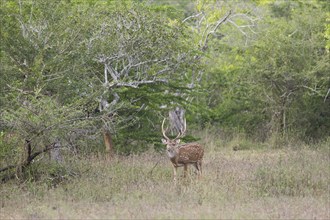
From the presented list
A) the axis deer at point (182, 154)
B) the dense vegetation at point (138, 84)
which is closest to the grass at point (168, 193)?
the dense vegetation at point (138, 84)

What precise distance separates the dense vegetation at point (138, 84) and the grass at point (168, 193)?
0.48 ft

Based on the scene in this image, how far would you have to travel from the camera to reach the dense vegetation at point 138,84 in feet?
47.0

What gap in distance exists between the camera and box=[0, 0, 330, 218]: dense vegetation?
47.0ft

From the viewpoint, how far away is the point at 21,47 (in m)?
15.3

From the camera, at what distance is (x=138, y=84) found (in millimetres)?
A: 17844

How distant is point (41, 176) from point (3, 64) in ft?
8.46

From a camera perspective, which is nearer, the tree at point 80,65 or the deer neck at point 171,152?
the tree at point 80,65

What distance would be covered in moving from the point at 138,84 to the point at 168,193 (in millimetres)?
5417

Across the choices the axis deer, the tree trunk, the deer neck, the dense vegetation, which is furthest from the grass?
the tree trunk

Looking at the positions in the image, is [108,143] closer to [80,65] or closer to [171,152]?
[80,65]

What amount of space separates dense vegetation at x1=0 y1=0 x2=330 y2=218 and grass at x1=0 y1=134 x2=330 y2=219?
15 cm

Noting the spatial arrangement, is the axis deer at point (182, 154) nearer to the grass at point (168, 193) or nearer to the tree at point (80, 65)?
the grass at point (168, 193)

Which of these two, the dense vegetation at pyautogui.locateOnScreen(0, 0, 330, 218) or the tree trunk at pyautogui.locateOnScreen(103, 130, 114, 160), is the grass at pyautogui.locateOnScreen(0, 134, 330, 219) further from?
the tree trunk at pyautogui.locateOnScreen(103, 130, 114, 160)

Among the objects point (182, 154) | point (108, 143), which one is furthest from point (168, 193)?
point (108, 143)
